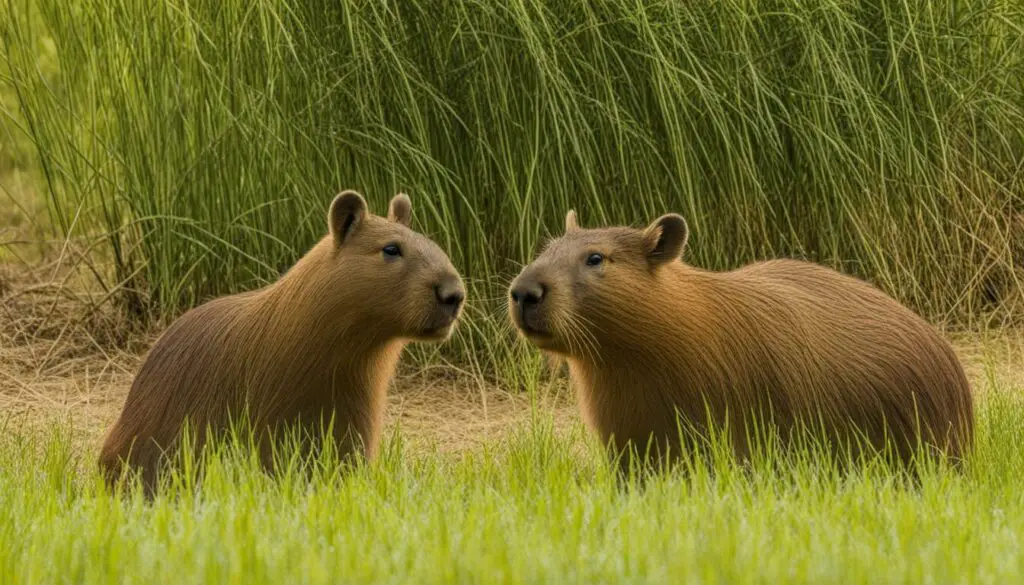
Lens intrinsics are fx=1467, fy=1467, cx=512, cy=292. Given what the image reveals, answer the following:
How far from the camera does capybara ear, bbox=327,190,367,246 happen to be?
4.27 metres

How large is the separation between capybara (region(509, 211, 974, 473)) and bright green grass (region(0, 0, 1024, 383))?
159cm

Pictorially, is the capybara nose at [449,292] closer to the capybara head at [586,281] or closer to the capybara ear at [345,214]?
the capybara head at [586,281]

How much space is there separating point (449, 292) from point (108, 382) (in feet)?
9.10

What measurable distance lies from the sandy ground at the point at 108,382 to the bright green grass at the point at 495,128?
0.18m

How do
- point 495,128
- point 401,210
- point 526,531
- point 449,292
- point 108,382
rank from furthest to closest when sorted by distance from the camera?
point 108,382, point 495,128, point 401,210, point 449,292, point 526,531

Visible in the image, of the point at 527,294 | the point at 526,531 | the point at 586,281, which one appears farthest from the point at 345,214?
the point at 526,531

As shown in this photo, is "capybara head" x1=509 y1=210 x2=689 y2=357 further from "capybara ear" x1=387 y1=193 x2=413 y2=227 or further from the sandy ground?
the sandy ground

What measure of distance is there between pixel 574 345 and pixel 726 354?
1.55 feet

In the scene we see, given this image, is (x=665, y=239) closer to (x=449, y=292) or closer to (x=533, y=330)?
(x=533, y=330)

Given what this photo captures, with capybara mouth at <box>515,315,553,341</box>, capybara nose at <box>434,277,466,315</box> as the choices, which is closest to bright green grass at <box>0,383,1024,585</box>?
capybara mouth at <box>515,315,553,341</box>

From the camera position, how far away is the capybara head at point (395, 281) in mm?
4168

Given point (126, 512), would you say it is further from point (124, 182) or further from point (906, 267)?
point (906, 267)

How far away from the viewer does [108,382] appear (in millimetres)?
6402

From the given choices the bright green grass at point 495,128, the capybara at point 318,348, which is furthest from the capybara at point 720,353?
the bright green grass at point 495,128
